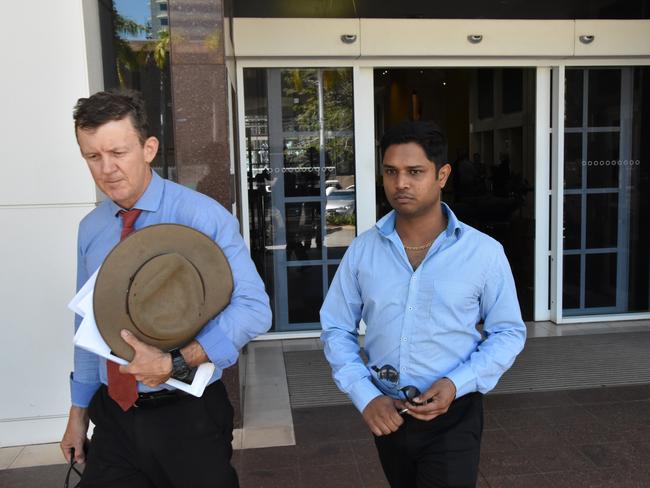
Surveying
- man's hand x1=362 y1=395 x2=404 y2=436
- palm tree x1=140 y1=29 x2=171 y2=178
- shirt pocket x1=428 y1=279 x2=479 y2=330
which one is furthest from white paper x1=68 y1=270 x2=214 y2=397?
palm tree x1=140 y1=29 x2=171 y2=178

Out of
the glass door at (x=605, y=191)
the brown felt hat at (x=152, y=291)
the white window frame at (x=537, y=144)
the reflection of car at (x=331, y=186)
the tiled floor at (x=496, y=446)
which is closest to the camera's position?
the brown felt hat at (x=152, y=291)

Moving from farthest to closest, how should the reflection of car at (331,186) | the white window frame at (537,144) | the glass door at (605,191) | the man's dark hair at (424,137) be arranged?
the glass door at (605,191), the reflection of car at (331,186), the white window frame at (537,144), the man's dark hair at (424,137)

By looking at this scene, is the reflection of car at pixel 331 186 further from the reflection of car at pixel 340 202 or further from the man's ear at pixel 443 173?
the man's ear at pixel 443 173

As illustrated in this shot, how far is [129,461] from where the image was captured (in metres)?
2.04

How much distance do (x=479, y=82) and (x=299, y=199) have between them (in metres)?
8.20

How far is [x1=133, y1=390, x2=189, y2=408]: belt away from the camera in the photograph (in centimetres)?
196

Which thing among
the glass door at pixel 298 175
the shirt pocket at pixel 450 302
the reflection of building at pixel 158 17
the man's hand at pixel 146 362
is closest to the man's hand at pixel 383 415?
the shirt pocket at pixel 450 302

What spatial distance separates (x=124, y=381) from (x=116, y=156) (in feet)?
2.26

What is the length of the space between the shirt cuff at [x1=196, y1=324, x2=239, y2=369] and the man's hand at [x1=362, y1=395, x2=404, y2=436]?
462 mm

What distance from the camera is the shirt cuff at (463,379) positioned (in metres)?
1.97

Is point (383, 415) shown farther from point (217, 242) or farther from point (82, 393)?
point (82, 393)

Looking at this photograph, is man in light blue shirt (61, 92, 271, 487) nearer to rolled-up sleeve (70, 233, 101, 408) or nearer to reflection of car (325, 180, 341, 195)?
rolled-up sleeve (70, 233, 101, 408)

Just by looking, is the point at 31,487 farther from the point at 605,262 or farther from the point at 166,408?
the point at 605,262

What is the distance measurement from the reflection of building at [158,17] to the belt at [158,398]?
2964 mm
